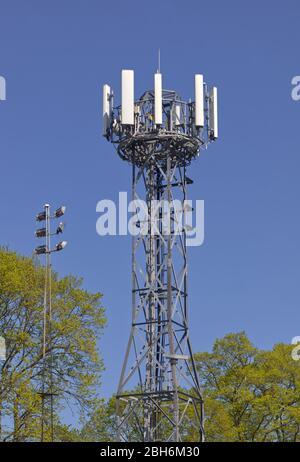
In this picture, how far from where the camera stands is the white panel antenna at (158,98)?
4778cm

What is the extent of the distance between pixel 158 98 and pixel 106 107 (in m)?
3.01

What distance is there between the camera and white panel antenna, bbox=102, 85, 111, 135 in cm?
4969

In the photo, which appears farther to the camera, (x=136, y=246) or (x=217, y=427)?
(x=217, y=427)

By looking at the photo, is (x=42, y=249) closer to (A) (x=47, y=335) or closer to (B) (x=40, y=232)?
(B) (x=40, y=232)

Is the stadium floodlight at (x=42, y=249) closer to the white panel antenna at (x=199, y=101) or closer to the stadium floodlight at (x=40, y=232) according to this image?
the stadium floodlight at (x=40, y=232)

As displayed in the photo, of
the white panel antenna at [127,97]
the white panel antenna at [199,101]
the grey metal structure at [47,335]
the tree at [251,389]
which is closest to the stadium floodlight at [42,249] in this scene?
the grey metal structure at [47,335]

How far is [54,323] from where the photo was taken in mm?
57125

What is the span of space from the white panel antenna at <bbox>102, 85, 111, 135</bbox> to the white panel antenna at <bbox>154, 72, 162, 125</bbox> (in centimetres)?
270

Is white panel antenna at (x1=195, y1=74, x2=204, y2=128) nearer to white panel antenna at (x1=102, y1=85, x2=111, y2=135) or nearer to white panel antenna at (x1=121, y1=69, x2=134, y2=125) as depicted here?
white panel antenna at (x1=121, y1=69, x2=134, y2=125)

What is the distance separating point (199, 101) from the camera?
4925 centimetres

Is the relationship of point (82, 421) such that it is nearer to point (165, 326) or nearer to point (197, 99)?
point (165, 326)
